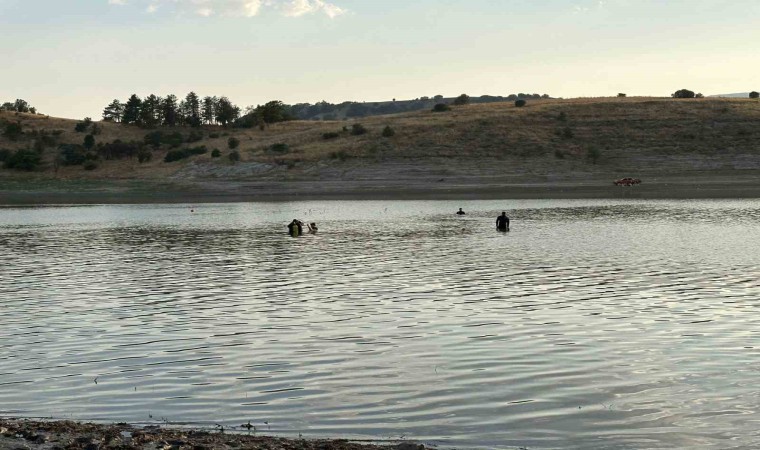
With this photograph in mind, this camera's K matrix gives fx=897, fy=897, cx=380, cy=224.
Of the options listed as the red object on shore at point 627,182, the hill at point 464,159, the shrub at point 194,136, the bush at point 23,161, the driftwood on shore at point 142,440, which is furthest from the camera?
the shrub at point 194,136

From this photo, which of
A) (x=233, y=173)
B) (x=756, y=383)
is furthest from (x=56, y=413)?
(x=233, y=173)

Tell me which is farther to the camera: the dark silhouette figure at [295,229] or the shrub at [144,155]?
the shrub at [144,155]

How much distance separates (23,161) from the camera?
125 metres

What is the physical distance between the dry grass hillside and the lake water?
63599 millimetres

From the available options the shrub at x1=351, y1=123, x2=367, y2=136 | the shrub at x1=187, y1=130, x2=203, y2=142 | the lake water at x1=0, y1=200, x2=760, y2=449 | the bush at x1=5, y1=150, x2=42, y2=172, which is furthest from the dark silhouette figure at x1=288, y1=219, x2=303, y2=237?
the shrub at x1=187, y1=130, x2=203, y2=142

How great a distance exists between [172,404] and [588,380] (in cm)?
728

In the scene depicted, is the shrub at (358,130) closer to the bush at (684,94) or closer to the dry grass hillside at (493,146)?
the dry grass hillside at (493,146)

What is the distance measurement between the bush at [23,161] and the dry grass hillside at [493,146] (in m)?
1.77

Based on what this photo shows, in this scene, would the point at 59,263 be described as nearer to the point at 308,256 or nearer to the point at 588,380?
the point at 308,256

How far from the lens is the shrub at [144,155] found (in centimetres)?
12689

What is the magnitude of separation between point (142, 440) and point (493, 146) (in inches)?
4267

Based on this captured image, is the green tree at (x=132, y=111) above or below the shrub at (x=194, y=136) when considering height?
above

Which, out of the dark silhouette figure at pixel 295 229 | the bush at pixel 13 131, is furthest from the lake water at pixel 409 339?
the bush at pixel 13 131

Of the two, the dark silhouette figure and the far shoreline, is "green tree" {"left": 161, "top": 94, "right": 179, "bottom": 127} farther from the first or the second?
the dark silhouette figure
